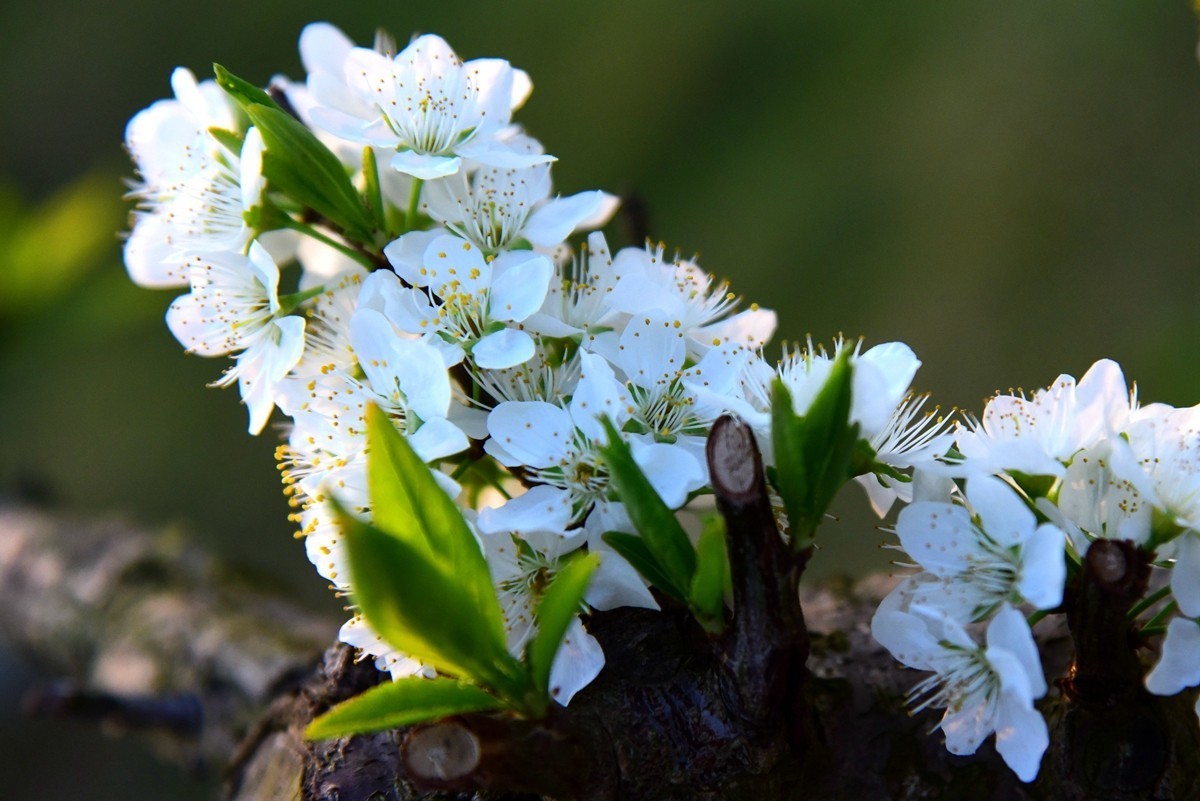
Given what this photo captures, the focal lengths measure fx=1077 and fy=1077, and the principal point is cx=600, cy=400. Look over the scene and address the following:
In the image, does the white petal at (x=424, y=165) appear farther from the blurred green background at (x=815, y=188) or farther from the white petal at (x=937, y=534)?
the blurred green background at (x=815, y=188)

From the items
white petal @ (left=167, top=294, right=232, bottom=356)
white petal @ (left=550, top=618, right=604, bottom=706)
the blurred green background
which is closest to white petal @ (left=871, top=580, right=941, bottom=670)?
white petal @ (left=550, top=618, right=604, bottom=706)

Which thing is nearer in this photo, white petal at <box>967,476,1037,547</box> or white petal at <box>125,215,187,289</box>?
white petal at <box>967,476,1037,547</box>

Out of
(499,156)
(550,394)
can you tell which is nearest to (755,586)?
(550,394)

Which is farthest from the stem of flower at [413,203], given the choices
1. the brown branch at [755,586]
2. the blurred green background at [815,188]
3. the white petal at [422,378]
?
the blurred green background at [815,188]

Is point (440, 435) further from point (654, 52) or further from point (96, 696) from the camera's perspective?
point (654, 52)

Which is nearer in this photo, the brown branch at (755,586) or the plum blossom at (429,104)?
the brown branch at (755,586)

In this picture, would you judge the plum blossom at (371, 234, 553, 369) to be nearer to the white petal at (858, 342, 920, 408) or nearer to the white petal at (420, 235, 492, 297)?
the white petal at (420, 235, 492, 297)
